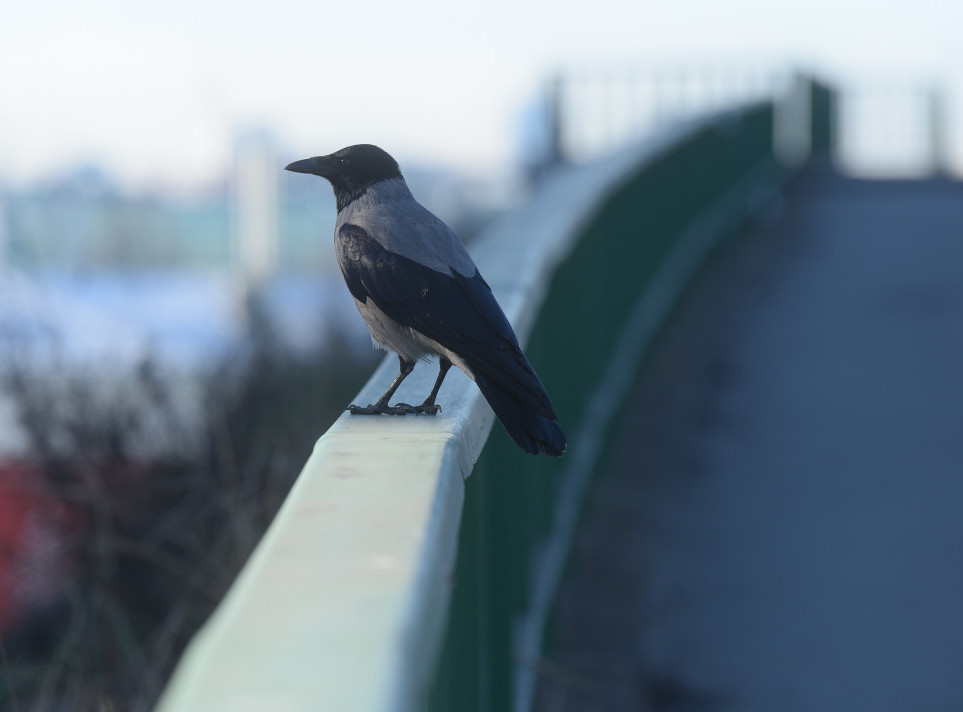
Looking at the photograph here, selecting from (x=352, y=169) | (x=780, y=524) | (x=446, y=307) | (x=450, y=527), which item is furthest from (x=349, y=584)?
(x=780, y=524)

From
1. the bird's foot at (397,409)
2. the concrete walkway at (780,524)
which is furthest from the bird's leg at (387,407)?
the concrete walkway at (780,524)

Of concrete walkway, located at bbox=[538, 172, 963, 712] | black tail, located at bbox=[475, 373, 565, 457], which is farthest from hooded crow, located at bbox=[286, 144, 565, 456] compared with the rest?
concrete walkway, located at bbox=[538, 172, 963, 712]

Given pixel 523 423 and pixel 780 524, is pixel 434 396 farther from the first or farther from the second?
pixel 780 524

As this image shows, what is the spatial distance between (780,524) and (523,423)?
3548 mm

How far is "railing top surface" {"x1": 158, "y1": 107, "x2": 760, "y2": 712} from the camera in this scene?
127 centimetres

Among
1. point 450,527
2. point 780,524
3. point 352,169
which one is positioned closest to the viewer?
point 450,527

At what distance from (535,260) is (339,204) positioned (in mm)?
1412

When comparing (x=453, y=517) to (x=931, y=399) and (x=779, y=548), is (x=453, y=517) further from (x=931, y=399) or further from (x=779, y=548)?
(x=931, y=399)

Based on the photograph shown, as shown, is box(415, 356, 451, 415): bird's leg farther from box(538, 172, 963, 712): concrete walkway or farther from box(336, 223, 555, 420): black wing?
box(538, 172, 963, 712): concrete walkway

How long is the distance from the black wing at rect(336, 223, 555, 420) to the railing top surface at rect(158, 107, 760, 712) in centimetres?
13

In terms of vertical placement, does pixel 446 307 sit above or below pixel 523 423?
above

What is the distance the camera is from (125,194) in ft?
48.2

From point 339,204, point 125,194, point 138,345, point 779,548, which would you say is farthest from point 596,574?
point 125,194

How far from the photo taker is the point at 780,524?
6.00 metres
